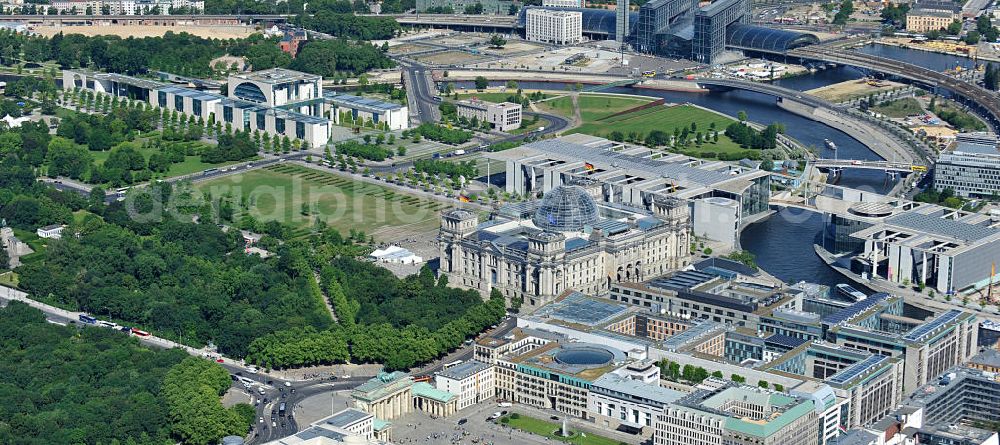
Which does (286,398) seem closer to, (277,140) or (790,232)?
(790,232)

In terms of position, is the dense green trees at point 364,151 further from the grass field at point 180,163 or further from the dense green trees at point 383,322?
the dense green trees at point 383,322

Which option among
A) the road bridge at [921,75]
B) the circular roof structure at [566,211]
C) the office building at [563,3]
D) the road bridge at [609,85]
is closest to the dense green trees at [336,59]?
the road bridge at [609,85]

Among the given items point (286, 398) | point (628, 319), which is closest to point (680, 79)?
point (628, 319)

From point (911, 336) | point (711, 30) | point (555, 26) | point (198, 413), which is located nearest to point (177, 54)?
point (555, 26)

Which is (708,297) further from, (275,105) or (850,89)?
(850,89)

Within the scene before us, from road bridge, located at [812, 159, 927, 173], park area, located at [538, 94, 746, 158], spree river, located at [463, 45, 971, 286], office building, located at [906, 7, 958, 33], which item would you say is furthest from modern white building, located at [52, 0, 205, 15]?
road bridge, located at [812, 159, 927, 173]
